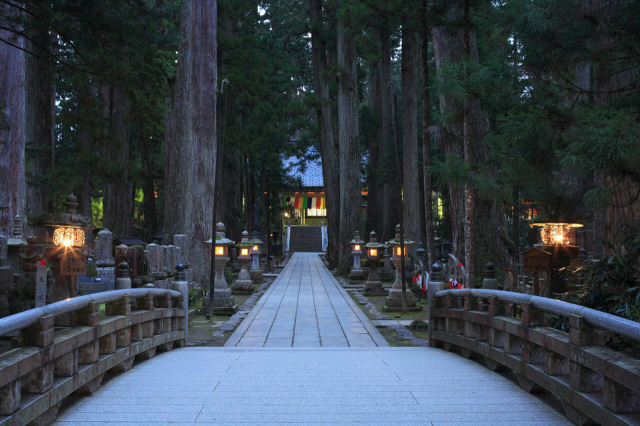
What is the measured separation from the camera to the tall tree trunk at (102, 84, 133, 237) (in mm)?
20766

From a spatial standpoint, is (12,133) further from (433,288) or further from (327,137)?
(327,137)

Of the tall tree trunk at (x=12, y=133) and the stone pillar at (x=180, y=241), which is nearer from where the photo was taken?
the tall tree trunk at (x=12, y=133)

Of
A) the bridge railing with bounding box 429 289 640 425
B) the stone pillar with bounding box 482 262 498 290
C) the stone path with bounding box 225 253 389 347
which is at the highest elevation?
the stone pillar with bounding box 482 262 498 290

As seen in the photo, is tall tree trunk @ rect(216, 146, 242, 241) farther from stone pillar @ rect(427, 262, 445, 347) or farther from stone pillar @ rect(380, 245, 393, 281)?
stone pillar @ rect(427, 262, 445, 347)

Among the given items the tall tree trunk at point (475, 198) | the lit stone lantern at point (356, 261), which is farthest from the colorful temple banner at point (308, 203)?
the tall tree trunk at point (475, 198)

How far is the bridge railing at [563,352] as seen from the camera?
3.16m

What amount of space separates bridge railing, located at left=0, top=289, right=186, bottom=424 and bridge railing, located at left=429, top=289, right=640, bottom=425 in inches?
131

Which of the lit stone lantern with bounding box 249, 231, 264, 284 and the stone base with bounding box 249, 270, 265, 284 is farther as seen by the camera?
the stone base with bounding box 249, 270, 265, 284

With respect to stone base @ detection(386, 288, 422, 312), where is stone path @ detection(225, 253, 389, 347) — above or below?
below

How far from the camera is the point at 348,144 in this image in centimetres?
2272

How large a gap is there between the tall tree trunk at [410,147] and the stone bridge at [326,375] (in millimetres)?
13705

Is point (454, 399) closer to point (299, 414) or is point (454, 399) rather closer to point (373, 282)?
point (299, 414)

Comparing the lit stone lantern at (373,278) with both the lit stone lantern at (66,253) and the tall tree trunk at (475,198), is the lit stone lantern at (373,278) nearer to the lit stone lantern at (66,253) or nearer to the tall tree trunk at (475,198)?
the tall tree trunk at (475,198)

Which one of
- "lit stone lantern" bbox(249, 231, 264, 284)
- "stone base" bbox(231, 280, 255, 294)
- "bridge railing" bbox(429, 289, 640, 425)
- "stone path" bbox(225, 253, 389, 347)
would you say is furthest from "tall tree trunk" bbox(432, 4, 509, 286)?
"lit stone lantern" bbox(249, 231, 264, 284)
